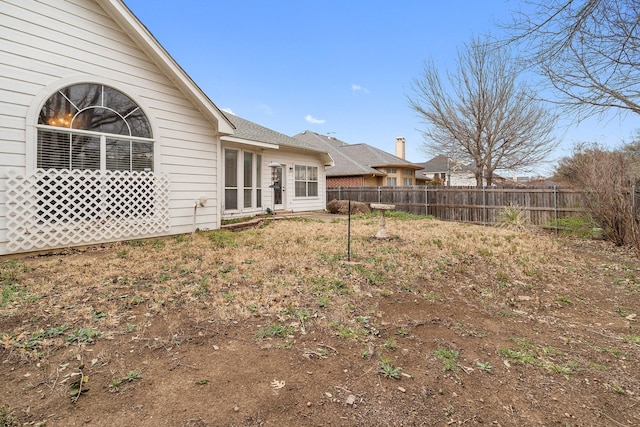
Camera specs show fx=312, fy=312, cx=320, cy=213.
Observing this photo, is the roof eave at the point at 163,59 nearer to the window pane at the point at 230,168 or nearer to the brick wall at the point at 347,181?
the window pane at the point at 230,168

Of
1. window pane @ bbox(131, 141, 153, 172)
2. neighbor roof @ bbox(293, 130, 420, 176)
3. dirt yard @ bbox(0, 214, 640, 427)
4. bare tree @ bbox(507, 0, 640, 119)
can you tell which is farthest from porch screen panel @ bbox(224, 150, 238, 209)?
neighbor roof @ bbox(293, 130, 420, 176)

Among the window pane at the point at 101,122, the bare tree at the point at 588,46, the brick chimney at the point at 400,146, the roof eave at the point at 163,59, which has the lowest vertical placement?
A: the window pane at the point at 101,122

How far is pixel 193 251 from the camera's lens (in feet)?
18.9

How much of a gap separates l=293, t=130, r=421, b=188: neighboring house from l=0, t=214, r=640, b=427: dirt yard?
16283 millimetres

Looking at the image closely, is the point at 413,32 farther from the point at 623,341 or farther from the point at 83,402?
the point at 83,402

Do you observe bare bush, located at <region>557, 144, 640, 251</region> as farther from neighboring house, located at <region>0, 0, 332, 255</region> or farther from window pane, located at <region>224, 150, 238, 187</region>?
window pane, located at <region>224, 150, 238, 187</region>

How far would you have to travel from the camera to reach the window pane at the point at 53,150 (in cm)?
530

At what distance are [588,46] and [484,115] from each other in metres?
13.7

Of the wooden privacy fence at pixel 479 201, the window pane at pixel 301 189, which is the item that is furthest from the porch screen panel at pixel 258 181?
the wooden privacy fence at pixel 479 201

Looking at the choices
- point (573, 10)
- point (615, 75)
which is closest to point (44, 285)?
point (573, 10)

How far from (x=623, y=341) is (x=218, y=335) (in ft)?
12.5

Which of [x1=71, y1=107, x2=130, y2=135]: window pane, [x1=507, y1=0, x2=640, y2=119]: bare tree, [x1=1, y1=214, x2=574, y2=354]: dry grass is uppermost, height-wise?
[x1=507, y1=0, x2=640, y2=119]: bare tree

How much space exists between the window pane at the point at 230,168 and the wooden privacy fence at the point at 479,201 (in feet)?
27.4

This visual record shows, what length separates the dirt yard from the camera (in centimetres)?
191
